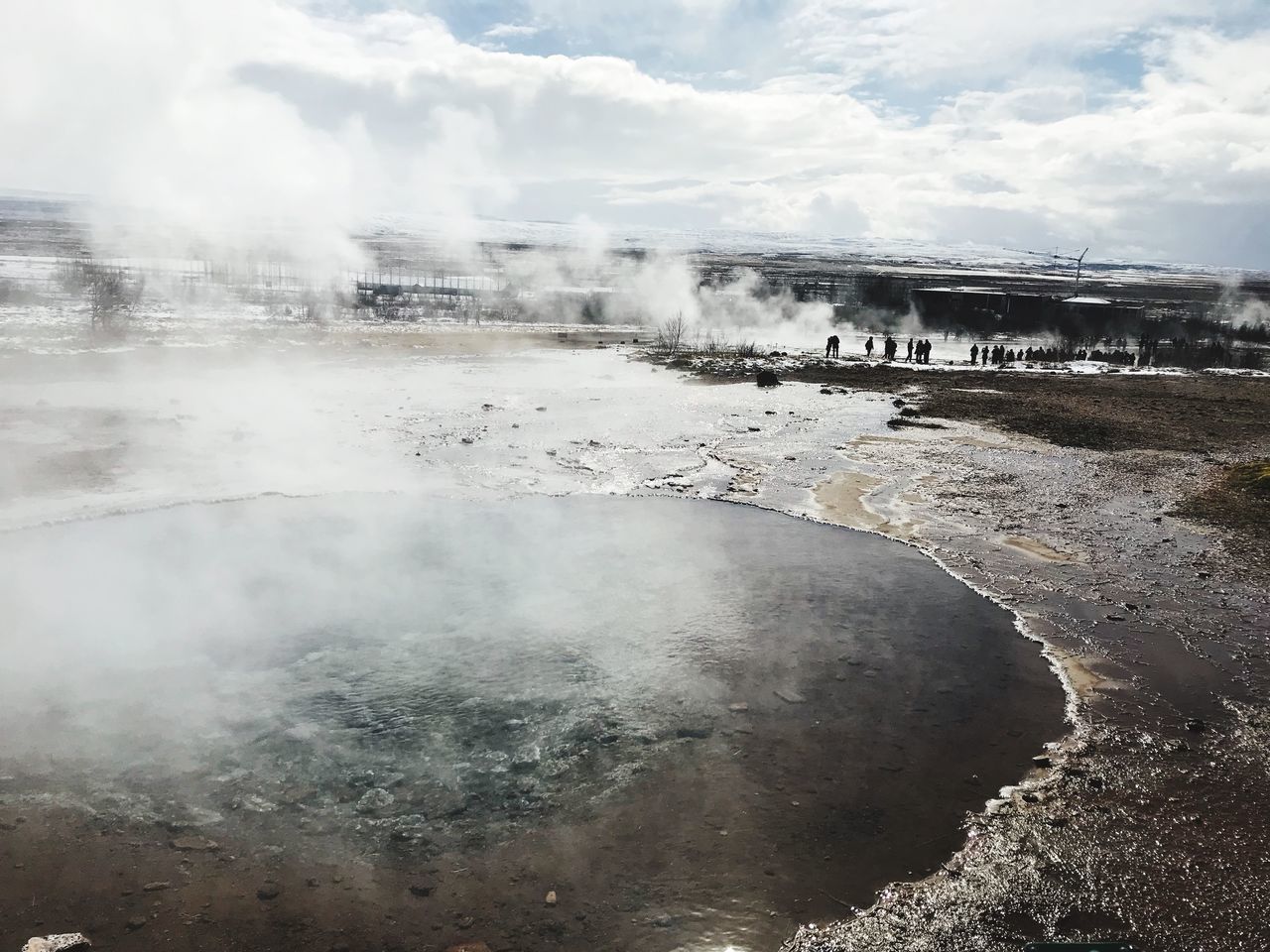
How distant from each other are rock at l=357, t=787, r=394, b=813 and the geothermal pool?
0.01 metres

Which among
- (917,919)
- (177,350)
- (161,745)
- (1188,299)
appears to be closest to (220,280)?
(177,350)

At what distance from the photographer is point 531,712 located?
646cm

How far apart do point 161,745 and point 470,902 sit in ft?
8.99

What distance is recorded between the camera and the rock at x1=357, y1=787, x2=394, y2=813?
5336 mm

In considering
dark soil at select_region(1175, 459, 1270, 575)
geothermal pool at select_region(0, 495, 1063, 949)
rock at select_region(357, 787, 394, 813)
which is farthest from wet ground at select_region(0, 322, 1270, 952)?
rock at select_region(357, 787, 394, 813)

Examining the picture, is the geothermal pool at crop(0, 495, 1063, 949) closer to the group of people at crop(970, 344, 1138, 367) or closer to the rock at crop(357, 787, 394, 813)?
the rock at crop(357, 787, 394, 813)

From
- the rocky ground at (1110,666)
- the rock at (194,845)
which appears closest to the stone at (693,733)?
the rocky ground at (1110,666)

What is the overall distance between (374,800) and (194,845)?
103 centimetres

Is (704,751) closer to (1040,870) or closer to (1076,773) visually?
(1040,870)

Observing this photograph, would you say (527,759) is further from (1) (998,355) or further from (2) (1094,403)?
(1) (998,355)

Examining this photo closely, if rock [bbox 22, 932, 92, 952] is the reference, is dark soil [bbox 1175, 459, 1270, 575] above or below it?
above

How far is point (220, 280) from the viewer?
5050 cm

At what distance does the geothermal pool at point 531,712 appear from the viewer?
4.97m

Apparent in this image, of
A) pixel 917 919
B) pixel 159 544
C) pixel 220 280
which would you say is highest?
pixel 220 280
